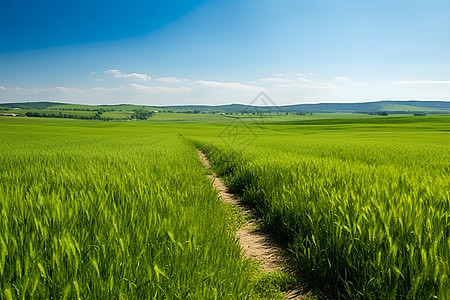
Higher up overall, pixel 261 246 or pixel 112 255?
pixel 112 255

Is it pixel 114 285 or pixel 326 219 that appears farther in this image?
pixel 326 219

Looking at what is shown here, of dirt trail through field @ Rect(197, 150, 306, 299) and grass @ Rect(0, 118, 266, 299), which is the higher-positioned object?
grass @ Rect(0, 118, 266, 299)

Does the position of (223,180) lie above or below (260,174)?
below

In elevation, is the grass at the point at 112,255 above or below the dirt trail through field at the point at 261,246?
above

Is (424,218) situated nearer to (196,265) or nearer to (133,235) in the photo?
(196,265)

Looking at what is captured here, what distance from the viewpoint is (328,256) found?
3.54m

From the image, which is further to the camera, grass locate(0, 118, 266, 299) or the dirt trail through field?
the dirt trail through field

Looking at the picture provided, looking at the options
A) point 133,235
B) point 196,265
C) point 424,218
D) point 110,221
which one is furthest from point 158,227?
point 424,218

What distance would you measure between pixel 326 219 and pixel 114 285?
2.97 meters

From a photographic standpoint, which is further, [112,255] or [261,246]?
[261,246]

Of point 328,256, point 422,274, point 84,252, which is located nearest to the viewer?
point 422,274

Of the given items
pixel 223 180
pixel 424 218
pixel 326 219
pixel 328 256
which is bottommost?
pixel 223 180

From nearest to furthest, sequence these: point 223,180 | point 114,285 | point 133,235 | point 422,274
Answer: point 114,285
point 422,274
point 133,235
point 223,180

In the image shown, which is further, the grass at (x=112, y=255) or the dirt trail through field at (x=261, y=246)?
the dirt trail through field at (x=261, y=246)
